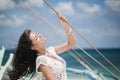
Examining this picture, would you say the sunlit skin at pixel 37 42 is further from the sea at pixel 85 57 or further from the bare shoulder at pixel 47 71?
the sea at pixel 85 57

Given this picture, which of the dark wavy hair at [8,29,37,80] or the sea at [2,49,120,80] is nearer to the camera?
the dark wavy hair at [8,29,37,80]

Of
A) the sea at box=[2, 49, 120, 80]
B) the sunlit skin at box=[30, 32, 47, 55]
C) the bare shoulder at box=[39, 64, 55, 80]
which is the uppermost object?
the sea at box=[2, 49, 120, 80]

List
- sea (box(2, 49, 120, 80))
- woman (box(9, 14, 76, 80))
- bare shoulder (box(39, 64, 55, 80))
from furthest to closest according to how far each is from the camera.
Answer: sea (box(2, 49, 120, 80))
woman (box(9, 14, 76, 80))
bare shoulder (box(39, 64, 55, 80))

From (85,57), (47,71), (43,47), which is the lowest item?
(47,71)

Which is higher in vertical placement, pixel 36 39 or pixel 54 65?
pixel 36 39

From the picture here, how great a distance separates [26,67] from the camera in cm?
159

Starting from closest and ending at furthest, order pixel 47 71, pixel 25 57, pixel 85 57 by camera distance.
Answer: pixel 47 71, pixel 25 57, pixel 85 57

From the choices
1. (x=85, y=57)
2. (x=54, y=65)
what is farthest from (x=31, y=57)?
(x=85, y=57)

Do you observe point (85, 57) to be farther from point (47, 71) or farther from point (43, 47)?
point (47, 71)

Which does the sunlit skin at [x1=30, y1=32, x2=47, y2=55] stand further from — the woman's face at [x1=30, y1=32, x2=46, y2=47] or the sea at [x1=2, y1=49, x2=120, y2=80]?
the sea at [x1=2, y1=49, x2=120, y2=80]

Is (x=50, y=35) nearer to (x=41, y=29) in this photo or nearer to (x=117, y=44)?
(x=41, y=29)

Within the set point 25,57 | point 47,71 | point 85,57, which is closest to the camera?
point 47,71

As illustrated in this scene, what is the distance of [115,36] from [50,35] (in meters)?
0.77

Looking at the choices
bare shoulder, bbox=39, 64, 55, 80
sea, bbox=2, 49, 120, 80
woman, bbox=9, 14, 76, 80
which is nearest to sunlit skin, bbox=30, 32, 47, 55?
woman, bbox=9, 14, 76, 80
